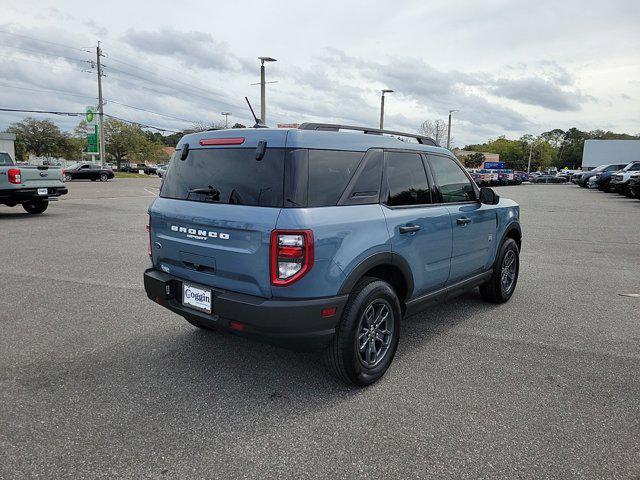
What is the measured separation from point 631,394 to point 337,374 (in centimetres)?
209

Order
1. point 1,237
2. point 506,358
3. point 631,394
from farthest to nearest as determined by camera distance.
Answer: point 1,237
point 506,358
point 631,394

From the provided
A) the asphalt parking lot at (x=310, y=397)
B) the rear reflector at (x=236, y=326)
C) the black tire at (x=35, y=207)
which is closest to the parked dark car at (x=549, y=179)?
the black tire at (x=35, y=207)

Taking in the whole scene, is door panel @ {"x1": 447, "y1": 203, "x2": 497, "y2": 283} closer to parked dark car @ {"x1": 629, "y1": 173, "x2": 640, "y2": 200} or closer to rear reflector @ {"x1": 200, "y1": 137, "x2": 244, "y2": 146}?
rear reflector @ {"x1": 200, "y1": 137, "x2": 244, "y2": 146}

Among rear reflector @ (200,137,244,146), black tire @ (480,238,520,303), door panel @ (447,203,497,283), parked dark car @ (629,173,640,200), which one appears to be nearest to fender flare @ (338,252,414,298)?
door panel @ (447,203,497,283)

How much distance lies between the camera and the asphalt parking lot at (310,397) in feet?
8.29

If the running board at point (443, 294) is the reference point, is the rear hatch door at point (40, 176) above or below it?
above

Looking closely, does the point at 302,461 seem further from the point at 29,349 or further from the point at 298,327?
the point at 29,349

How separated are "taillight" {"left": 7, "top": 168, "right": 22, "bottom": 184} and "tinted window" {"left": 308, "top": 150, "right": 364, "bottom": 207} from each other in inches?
458

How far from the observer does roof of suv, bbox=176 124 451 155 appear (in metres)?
3.06

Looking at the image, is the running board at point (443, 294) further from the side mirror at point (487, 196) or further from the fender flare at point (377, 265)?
the side mirror at point (487, 196)

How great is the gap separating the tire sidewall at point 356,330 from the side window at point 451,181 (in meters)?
1.31

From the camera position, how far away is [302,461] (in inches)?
99.4

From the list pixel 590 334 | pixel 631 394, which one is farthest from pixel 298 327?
pixel 590 334

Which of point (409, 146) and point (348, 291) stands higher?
point (409, 146)
